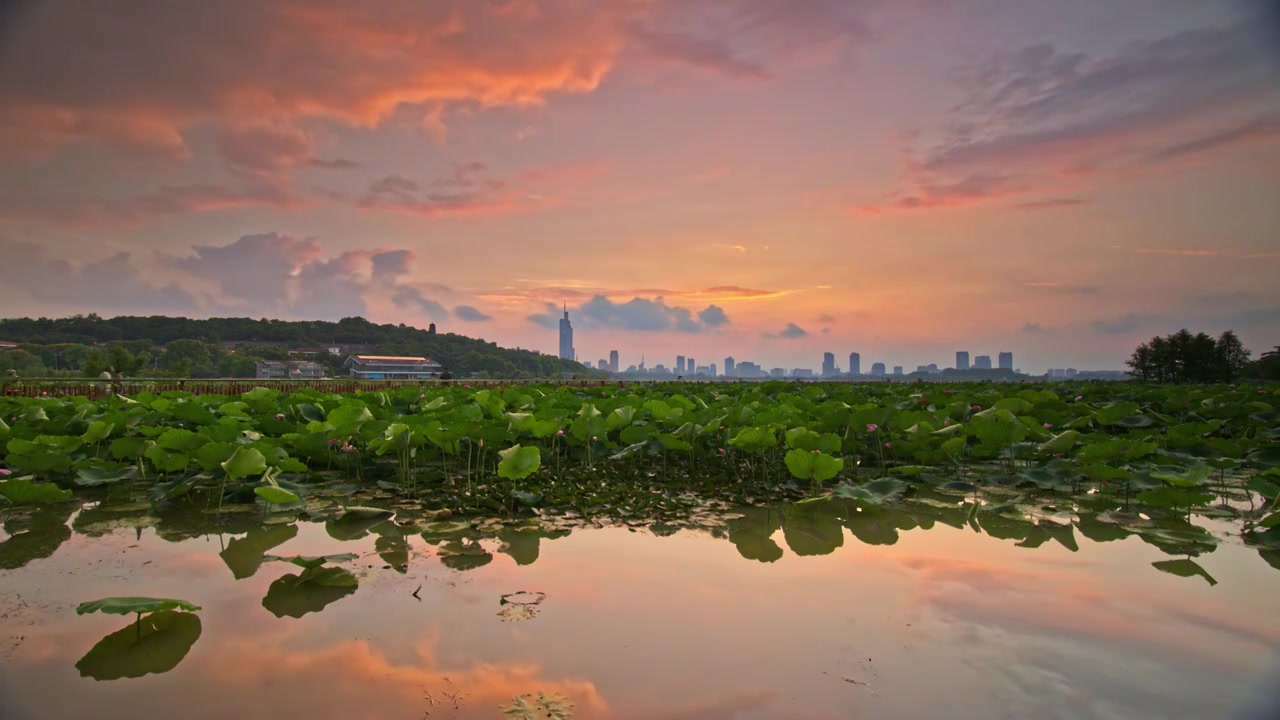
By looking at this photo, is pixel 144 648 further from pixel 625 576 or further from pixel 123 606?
pixel 625 576

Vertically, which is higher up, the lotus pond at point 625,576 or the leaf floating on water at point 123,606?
the leaf floating on water at point 123,606

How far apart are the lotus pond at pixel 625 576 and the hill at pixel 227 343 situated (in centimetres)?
6365

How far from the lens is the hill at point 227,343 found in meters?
68.1

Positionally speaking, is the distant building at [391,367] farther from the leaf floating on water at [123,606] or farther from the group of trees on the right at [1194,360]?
the leaf floating on water at [123,606]

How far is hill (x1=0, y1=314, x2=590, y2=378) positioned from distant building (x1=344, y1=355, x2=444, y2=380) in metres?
5.34

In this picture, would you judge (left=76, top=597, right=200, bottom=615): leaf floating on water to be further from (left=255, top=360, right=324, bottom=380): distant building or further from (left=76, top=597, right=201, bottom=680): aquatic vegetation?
(left=255, top=360, right=324, bottom=380): distant building

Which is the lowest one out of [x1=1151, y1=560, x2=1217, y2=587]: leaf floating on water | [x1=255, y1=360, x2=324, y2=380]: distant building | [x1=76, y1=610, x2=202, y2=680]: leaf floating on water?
[x1=76, y1=610, x2=202, y2=680]: leaf floating on water

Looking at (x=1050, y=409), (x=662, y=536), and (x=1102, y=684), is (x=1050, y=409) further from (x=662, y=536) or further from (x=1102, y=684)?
(x=1102, y=684)

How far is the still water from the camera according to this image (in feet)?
6.70

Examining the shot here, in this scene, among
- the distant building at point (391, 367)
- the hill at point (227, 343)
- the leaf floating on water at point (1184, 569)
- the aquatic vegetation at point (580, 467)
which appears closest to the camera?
the leaf floating on water at point (1184, 569)

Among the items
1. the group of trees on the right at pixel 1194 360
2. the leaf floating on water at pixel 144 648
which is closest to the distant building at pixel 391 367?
the group of trees on the right at pixel 1194 360

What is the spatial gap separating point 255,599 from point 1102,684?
10.6 feet

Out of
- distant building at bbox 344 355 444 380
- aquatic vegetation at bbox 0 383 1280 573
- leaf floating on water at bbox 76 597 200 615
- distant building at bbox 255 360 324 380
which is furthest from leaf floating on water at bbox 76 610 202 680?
distant building at bbox 255 360 324 380

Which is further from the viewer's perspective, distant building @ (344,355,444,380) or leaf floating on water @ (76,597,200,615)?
distant building @ (344,355,444,380)
